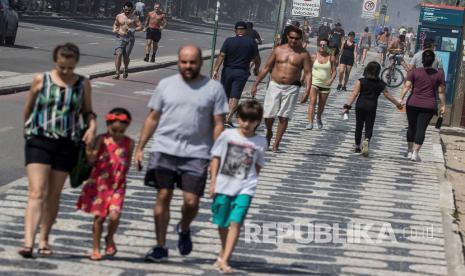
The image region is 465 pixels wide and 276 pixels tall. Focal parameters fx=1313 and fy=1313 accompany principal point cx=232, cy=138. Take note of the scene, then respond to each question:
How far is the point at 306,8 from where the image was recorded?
39125 mm

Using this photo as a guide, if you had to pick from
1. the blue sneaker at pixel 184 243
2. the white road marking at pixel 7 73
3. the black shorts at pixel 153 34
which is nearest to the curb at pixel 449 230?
the blue sneaker at pixel 184 243

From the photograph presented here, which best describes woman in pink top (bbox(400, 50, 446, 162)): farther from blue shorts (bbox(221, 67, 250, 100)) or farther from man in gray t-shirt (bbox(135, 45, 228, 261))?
man in gray t-shirt (bbox(135, 45, 228, 261))

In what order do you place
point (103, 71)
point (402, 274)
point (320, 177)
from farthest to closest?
point (103, 71) < point (320, 177) < point (402, 274)

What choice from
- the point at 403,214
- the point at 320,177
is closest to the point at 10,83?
the point at 320,177

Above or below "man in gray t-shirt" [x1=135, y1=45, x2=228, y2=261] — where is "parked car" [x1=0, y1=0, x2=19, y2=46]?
below

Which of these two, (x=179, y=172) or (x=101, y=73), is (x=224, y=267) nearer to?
(x=179, y=172)

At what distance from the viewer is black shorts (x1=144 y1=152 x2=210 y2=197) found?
31.6 ft

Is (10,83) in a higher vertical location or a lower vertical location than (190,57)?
lower

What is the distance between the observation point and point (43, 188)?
9297 millimetres

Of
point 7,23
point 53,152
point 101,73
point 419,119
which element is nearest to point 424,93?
point 419,119

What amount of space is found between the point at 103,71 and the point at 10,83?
5.97 meters

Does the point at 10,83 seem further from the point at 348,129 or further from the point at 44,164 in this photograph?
the point at 44,164

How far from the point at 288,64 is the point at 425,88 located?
2.32 metres

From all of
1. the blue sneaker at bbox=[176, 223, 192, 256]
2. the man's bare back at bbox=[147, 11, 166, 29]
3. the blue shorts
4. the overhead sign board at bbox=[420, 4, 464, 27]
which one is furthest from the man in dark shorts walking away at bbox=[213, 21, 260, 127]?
the man's bare back at bbox=[147, 11, 166, 29]
